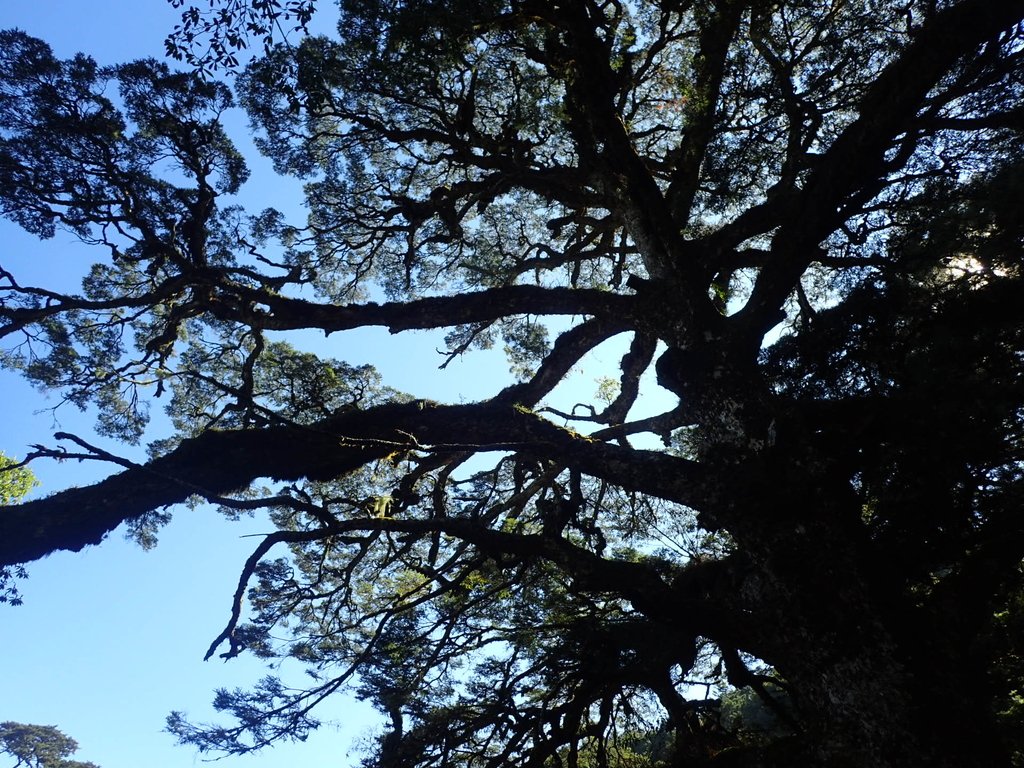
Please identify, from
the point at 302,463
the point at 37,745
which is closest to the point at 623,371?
the point at 302,463

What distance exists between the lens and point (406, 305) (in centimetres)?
571

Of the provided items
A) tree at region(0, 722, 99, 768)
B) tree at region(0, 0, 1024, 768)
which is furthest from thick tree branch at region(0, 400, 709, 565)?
tree at region(0, 722, 99, 768)

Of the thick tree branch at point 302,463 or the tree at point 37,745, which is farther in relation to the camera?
the tree at point 37,745

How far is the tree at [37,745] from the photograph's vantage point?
84.3 feet

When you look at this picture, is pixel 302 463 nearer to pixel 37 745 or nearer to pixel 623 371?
pixel 623 371

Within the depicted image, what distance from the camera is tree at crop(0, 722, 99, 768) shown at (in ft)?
84.3

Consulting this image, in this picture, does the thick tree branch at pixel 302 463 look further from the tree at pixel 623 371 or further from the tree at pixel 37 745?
the tree at pixel 37 745

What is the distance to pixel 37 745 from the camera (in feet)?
85.9

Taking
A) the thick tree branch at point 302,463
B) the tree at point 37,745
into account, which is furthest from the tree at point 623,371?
the tree at point 37,745

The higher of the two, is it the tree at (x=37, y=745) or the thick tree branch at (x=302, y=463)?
the tree at (x=37, y=745)

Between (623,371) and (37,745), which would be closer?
(623,371)

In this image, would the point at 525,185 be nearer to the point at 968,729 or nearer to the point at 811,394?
the point at 811,394

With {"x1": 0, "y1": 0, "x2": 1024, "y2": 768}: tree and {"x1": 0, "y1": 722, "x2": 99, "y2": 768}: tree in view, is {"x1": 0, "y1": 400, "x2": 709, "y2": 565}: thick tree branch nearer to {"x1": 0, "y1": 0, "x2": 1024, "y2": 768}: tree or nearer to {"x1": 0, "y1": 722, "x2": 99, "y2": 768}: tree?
{"x1": 0, "y1": 0, "x2": 1024, "y2": 768}: tree

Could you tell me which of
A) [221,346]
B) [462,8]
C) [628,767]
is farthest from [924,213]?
[221,346]
